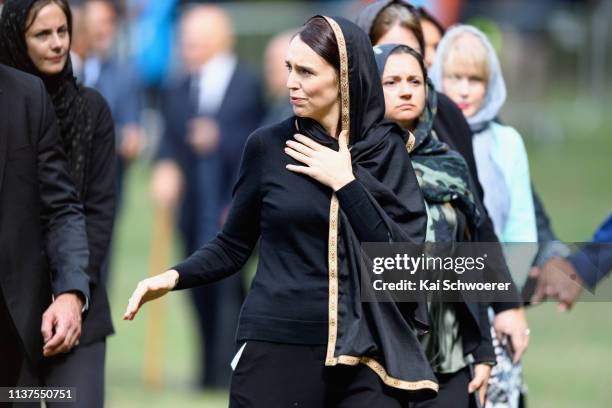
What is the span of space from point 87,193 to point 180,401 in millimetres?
4800

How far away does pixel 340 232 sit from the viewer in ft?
17.6

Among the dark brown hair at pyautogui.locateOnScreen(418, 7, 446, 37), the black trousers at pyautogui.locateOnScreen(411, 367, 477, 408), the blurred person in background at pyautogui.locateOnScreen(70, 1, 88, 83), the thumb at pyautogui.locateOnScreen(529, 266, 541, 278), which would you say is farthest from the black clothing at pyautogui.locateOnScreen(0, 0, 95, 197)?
the blurred person in background at pyautogui.locateOnScreen(70, 1, 88, 83)

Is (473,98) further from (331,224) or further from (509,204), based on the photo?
(331,224)

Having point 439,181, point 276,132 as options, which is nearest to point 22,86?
point 276,132

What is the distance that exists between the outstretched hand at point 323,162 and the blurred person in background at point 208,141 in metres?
6.46

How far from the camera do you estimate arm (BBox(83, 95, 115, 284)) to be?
20.5 ft

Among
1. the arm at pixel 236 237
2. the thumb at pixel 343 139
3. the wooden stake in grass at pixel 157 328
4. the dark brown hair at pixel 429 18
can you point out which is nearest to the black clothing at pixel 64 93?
the arm at pixel 236 237

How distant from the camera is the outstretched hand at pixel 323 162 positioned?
5340 millimetres

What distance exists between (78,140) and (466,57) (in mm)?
1833

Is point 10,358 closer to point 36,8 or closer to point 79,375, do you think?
point 79,375

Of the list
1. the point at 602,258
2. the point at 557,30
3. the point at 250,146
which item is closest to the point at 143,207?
the point at 557,30

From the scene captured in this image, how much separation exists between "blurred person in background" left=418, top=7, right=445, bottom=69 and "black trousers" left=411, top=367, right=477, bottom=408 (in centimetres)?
174

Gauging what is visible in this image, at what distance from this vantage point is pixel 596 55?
27.8m

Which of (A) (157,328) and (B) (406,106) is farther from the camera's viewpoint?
(A) (157,328)
